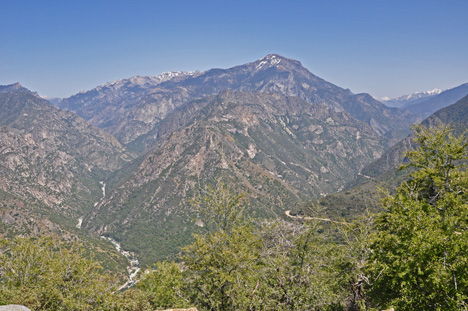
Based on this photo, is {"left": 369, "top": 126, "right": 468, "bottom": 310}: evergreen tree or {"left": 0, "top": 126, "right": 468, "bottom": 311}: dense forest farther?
{"left": 0, "top": 126, "right": 468, "bottom": 311}: dense forest

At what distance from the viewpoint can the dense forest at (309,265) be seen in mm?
24422

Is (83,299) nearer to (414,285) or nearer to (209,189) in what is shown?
(209,189)

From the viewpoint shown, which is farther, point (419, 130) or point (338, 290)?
point (419, 130)

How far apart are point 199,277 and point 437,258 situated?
81.1ft

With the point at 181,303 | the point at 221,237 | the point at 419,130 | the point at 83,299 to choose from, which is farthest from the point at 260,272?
the point at 419,130

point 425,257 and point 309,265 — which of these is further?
point 309,265

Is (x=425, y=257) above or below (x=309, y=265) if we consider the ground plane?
above

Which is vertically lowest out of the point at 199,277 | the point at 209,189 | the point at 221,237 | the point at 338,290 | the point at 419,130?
the point at 338,290

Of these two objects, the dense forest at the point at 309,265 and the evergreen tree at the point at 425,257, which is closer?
the evergreen tree at the point at 425,257

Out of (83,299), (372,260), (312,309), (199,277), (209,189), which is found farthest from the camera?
(209,189)

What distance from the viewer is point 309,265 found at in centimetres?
3678

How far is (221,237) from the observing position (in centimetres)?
3347

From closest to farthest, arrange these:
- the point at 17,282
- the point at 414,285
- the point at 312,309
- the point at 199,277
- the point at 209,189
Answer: the point at 414,285
the point at 312,309
the point at 199,277
the point at 209,189
the point at 17,282

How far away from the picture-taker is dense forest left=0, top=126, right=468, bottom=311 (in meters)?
24.4
